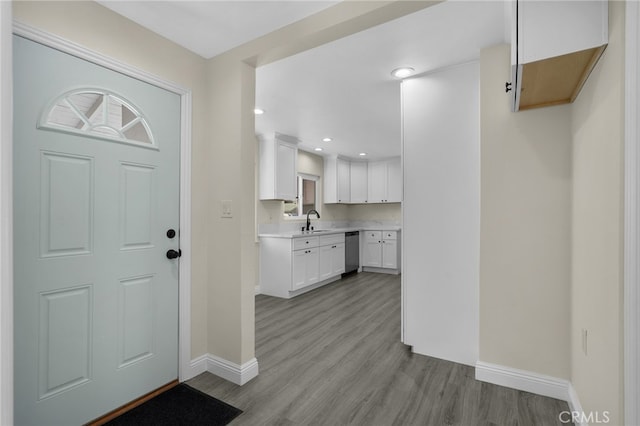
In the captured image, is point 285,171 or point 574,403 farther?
point 285,171

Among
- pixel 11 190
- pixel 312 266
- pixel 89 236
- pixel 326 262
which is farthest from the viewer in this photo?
pixel 326 262

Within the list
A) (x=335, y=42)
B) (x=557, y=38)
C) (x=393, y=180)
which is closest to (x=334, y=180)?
(x=393, y=180)

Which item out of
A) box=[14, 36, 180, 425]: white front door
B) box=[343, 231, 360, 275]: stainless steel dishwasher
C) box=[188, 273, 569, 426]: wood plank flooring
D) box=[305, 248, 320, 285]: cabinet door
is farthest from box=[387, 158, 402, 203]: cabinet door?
box=[14, 36, 180, 425]: white front door

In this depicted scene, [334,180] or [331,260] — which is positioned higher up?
[334,180]

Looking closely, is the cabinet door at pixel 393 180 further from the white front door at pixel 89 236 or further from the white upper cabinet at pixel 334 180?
the white front door at pixel 89 236

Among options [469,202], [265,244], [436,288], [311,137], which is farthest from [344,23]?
[265,244]

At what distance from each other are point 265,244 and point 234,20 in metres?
3.25

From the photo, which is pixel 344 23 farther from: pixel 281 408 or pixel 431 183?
pixel 281 408

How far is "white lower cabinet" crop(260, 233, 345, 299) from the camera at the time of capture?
4398 millimetres

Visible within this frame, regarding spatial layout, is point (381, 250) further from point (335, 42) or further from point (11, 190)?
point (11, 190)

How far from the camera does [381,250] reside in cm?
616

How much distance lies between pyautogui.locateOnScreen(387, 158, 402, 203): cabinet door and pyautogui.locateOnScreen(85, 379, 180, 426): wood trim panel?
17.2ft

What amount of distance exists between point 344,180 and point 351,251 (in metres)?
1.55

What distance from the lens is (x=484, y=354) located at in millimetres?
2170
